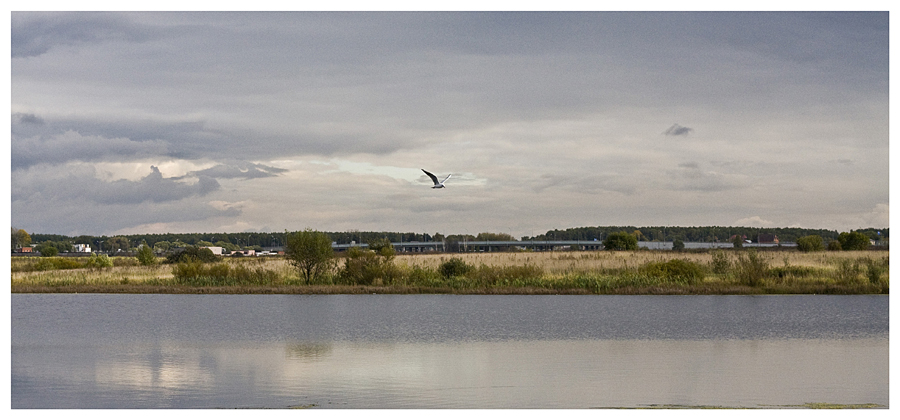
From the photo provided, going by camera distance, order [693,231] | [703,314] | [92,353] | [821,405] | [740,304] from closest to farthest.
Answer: [821,405]
[92,353]
[703,314]
[740,304]
[693,231]

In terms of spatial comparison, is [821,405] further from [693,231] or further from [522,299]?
[693,231]

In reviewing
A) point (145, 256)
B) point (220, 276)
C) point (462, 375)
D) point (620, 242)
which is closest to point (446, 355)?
point (462, 375)

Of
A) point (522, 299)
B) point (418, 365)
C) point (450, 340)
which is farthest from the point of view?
Answer: point (522, 299)

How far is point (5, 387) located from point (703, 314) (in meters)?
21.6

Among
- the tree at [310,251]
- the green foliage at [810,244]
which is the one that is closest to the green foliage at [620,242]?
the green foliage at [810,244]

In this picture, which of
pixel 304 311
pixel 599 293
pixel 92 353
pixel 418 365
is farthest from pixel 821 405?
pixel 599 293

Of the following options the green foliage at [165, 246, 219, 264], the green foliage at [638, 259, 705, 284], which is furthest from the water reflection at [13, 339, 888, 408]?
the green foliage at [165, 246, 219, 264]

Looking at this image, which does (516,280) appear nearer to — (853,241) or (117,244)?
(853,241)

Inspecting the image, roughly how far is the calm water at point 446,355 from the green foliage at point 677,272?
8.02 metres

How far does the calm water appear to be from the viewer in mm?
11758

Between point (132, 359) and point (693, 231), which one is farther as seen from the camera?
point (693, 231)

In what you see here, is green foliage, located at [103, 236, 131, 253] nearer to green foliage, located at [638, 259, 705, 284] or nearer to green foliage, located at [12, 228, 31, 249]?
green foliage, located at [12, 228, 31, 249]

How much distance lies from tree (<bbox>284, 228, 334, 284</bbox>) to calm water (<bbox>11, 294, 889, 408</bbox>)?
9.74 m

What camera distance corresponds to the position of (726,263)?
135 ft
